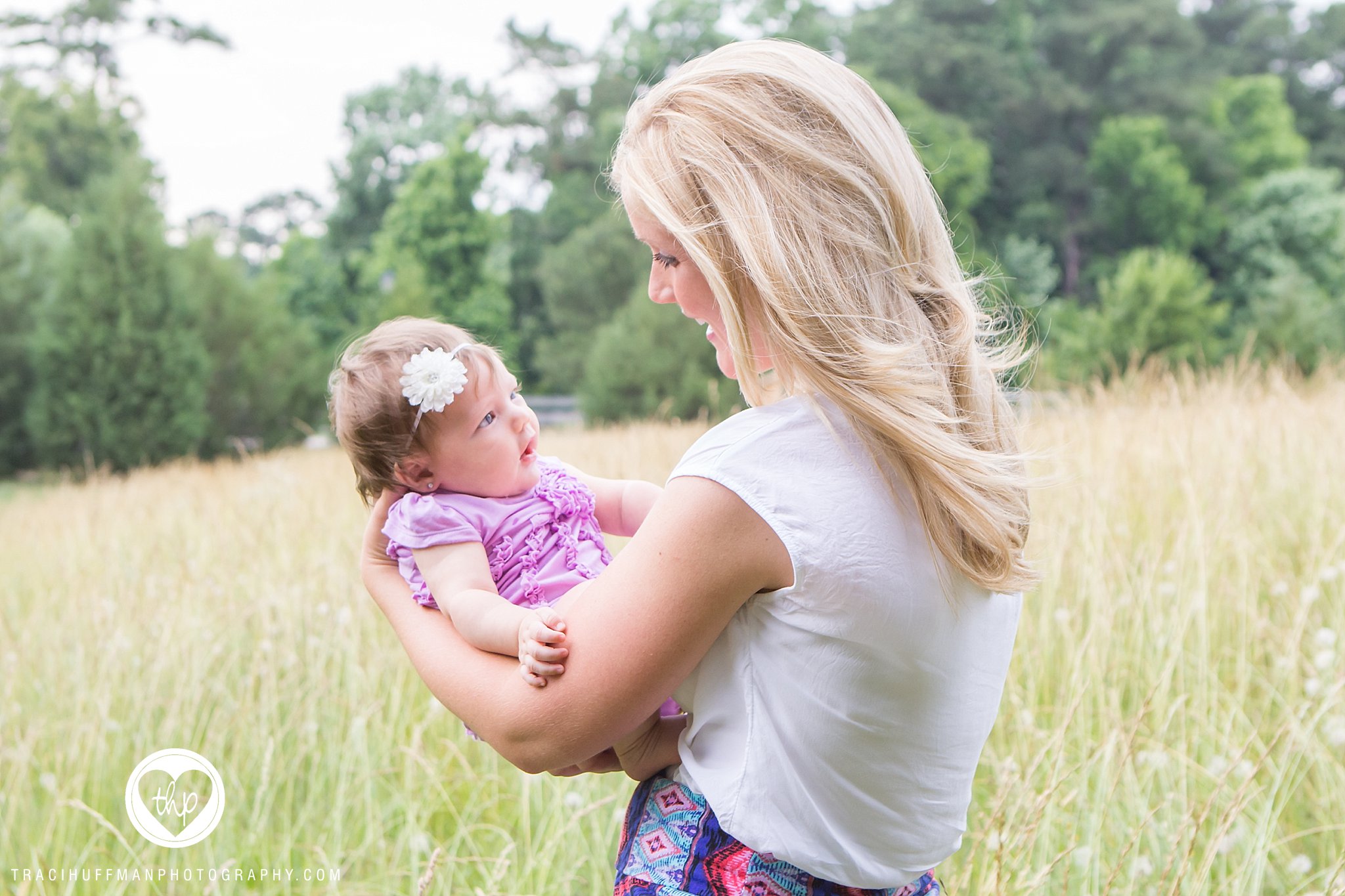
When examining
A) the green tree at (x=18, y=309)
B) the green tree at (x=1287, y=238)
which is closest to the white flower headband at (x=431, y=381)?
the green tree at (x=18, y=309)

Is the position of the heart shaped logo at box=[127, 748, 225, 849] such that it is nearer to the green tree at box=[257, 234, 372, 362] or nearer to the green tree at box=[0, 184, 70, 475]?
the green tree at box=[0, 184, 70, 475]

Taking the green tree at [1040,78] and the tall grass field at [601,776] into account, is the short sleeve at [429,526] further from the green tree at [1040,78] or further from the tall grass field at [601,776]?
the green tree at [1040,78]

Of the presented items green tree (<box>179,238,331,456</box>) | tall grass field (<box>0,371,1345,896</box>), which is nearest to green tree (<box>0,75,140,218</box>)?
green tree (<box>179,238,331,456</box>)

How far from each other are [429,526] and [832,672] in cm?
63

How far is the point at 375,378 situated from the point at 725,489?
28.3 inches

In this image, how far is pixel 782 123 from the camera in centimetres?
108

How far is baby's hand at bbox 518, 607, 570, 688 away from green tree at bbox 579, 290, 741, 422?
12742 mm

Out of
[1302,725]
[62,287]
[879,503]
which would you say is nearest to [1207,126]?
[62,287]

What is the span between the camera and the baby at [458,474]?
4.57 ft

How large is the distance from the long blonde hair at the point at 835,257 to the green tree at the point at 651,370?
499 inches

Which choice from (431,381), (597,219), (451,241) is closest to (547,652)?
(431,381)

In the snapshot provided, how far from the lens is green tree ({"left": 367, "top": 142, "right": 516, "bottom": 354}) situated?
968 inches

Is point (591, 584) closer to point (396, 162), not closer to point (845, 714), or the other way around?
point (845, 714)

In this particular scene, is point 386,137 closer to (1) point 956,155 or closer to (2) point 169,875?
(1) point 956,155
